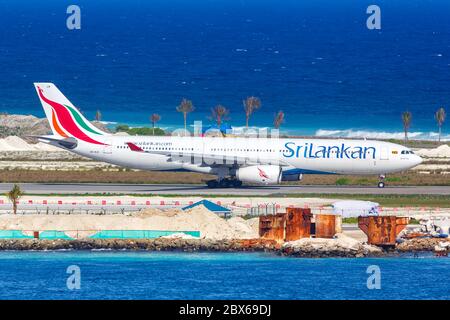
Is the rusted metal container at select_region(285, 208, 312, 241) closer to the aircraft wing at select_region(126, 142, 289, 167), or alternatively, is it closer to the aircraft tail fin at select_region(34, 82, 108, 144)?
the aircraft wing at select_region(126, 142, 289, 167)

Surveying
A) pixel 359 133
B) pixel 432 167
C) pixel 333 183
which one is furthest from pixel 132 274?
pixel 359 133

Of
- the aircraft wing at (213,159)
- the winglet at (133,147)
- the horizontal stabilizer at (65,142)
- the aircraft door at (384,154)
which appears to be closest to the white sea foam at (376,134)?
the aircraft door at (384,154)

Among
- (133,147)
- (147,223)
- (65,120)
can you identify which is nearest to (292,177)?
(133,147)

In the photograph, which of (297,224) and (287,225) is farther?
(297,224)

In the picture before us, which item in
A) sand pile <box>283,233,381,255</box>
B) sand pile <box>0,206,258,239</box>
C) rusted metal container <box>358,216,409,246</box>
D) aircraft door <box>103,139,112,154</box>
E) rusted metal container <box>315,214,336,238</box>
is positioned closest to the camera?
sand pile <box>283,233,381,255</box>

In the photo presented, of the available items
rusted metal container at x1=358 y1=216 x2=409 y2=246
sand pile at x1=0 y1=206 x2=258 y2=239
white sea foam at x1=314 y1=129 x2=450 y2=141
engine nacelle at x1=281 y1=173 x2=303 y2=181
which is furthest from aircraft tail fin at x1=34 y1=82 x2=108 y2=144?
white sea foam at x1=314 y1=129 x2=450 y2=141

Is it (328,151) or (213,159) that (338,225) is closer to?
(328,151)

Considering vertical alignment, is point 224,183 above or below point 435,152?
below
